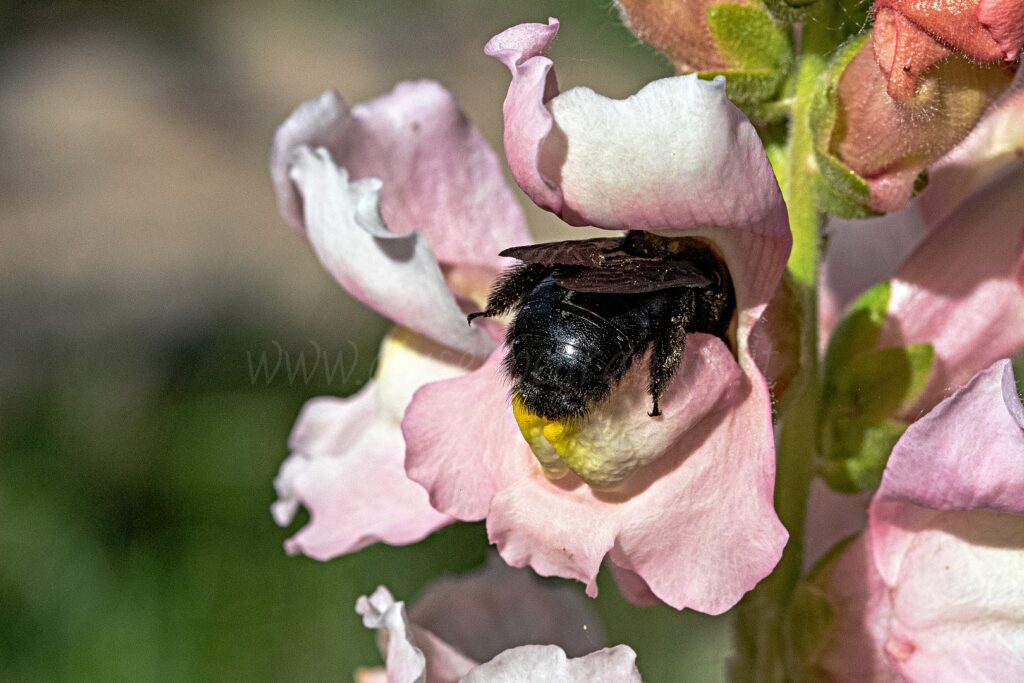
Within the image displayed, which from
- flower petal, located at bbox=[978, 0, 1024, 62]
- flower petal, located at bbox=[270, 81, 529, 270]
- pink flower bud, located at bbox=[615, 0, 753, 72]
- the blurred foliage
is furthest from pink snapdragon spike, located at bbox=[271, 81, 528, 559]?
the blurred foliage

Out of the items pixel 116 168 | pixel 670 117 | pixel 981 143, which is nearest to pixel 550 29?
pixel 670 117

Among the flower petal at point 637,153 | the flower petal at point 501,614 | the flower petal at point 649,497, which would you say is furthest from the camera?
the flower petal at point 501,614

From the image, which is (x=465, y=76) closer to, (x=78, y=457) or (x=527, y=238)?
(x=78, y=457)

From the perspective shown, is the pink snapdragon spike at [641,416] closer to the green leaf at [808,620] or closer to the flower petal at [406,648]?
the flower petal at [406,648]

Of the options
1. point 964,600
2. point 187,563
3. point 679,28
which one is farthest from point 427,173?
point 187,563

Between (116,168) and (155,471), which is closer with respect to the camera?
(155,471)

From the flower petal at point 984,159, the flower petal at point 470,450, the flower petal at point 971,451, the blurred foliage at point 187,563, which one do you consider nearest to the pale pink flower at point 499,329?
the flower petal at point 470,450

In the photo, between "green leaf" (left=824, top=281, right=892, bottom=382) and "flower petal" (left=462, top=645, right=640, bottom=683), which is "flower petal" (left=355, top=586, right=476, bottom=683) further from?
"green leaf" (left=824, top=281, right=892, bottom=382)

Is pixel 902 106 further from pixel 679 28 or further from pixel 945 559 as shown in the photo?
pixel 945 559
